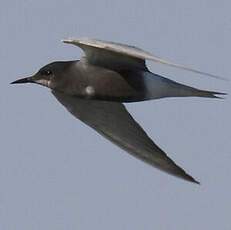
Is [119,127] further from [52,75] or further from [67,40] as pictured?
[67,40]

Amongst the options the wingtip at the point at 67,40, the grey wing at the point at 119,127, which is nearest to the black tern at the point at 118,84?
the grey wing at the point at 119,127

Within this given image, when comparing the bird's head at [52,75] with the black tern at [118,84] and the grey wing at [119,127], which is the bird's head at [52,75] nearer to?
the black tern at [118,84]

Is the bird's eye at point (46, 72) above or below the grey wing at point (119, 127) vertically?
above

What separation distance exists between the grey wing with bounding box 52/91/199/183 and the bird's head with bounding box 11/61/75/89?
28 centimetres

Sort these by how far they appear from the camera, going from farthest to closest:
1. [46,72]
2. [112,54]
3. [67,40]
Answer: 1. [46,72]
2. [112,54]
3. [67,40]

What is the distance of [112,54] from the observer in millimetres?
8703

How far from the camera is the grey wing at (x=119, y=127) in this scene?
866 centimetres

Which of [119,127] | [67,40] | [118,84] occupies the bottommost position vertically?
[119,127]

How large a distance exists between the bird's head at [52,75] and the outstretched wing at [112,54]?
1.05 feet

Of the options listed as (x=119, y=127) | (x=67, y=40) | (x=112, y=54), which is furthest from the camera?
(x=119, y=127)

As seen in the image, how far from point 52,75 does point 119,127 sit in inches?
33.8

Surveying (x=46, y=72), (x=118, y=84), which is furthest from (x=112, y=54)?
(x=46, y=72)

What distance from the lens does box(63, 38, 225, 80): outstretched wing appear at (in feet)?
25.1

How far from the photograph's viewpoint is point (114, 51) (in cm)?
807
